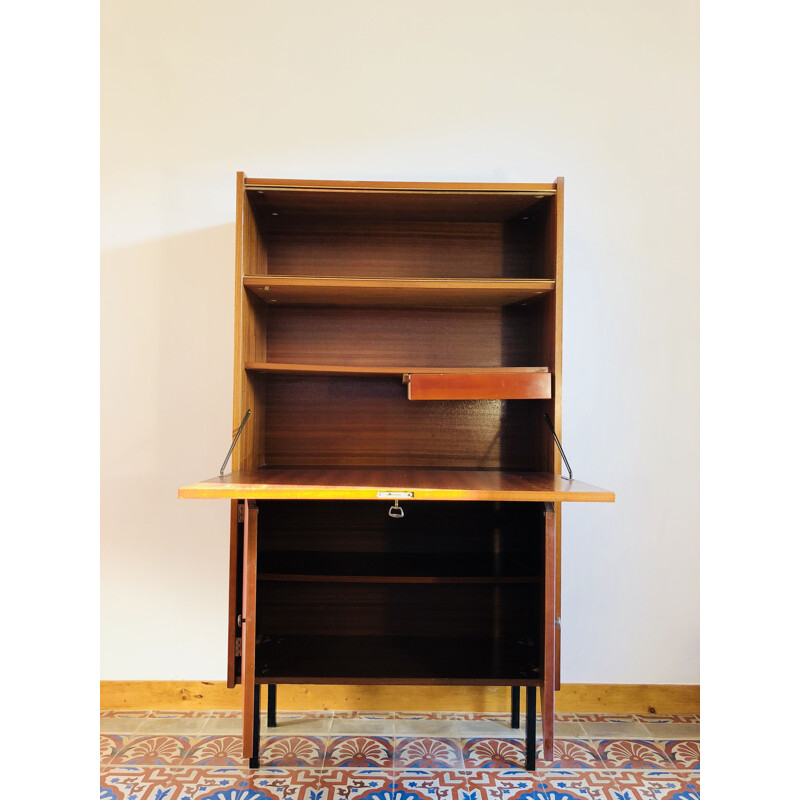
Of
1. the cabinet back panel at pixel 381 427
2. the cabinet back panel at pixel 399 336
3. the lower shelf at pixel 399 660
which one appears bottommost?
the lower shelf at pixel 399 660

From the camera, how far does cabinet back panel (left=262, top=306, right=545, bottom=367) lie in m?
2.69

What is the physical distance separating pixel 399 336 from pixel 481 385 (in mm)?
515

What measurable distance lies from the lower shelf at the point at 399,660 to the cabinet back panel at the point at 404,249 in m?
1.54

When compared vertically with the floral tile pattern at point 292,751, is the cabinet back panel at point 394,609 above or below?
above

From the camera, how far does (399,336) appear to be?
2.70m

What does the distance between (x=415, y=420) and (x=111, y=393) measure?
1356mm

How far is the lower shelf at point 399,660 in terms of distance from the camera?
226 cm

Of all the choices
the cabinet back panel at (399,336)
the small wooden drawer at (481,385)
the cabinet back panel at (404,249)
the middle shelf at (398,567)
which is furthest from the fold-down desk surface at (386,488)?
the cabinet back panel at (404,249)

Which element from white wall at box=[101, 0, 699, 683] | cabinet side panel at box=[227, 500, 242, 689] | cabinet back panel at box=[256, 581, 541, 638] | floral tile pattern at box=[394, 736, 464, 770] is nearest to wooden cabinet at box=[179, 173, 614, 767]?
cabinet back panel at box=[256, 581, 541, 638]

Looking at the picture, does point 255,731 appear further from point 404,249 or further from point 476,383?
Answer: point 404,249

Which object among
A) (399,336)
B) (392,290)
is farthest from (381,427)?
(392,290)

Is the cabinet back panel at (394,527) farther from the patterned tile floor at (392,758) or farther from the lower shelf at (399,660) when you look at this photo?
the patterned tile floor at (392,758)

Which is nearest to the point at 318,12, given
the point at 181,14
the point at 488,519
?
the point at 181,14
